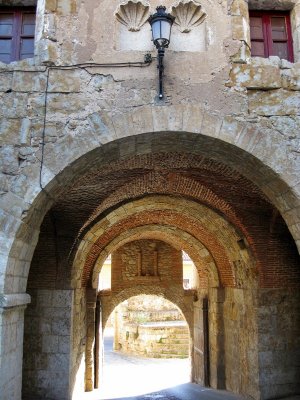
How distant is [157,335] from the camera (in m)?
17.7

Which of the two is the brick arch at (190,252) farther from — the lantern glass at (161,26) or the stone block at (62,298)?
the lantern glass at (161,26)

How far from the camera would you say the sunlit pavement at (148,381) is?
9688mm

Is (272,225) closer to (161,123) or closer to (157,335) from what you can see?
(161,123)

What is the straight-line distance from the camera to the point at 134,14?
4.74 meters

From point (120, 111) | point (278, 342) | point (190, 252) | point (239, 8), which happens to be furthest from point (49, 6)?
point (190, 252)

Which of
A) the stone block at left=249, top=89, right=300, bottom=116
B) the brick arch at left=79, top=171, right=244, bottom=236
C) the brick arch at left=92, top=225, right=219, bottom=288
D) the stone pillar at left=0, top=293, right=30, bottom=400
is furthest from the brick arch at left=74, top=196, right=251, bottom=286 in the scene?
the stone block at left=249, top=89, right=300, bottom=116

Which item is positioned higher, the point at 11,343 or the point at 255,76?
the point at 255,76

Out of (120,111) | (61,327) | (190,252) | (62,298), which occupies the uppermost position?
(120,111)

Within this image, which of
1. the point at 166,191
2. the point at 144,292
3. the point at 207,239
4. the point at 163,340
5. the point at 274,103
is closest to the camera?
the point at 274,103

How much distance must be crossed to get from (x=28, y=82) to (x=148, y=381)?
9.99m

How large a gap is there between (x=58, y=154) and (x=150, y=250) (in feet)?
35.0

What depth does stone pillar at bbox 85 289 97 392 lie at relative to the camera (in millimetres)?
10320

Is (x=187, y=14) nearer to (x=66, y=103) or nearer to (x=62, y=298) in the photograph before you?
(x=66, y=103)

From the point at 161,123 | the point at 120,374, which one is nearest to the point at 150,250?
the point at 120,374
